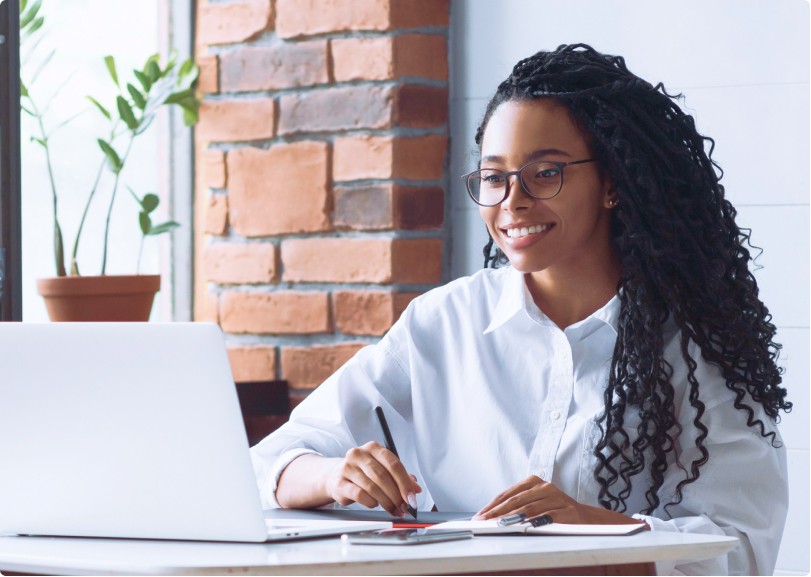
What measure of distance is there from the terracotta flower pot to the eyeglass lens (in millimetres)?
845

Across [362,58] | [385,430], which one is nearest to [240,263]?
[362,58]

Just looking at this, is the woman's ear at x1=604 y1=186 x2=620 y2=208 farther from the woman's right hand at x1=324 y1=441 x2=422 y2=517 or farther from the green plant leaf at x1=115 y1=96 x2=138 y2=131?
the green plant leaf at x1=115 y1=96 x2=138 y2=131

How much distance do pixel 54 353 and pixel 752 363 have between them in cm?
83

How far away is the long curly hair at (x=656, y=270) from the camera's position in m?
1.43

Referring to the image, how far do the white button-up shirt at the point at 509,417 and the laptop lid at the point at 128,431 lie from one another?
0.39m

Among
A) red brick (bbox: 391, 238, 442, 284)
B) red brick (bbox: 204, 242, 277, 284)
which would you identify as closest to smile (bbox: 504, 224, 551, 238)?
red brick (bbox: 391, 238, 442, 284)

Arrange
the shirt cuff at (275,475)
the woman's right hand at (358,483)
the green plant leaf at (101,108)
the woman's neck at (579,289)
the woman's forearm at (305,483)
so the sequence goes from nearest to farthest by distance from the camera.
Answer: the woman's right hand at (358,483) → the woman's forearm at (305,483) → the shirt cuff at (275,475) → the woman's neck at (579,289) → the green plant leaf at (101,108)

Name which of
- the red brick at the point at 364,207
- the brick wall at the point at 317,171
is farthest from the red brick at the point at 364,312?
the red brick at the point at 364,207

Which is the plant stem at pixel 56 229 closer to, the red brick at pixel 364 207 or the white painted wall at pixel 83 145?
the white painted wall at pixel 83 145

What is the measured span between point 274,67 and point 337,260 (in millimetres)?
390

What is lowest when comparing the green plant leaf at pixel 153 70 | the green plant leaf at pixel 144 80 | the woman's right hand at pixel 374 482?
the woman's right hand at pixel 374 482

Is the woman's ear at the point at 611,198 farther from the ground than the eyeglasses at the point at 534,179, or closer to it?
closer to it

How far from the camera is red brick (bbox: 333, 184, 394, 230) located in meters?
2.12

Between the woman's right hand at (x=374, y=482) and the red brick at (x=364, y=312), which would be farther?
the red brick at (x=364, y=312)
